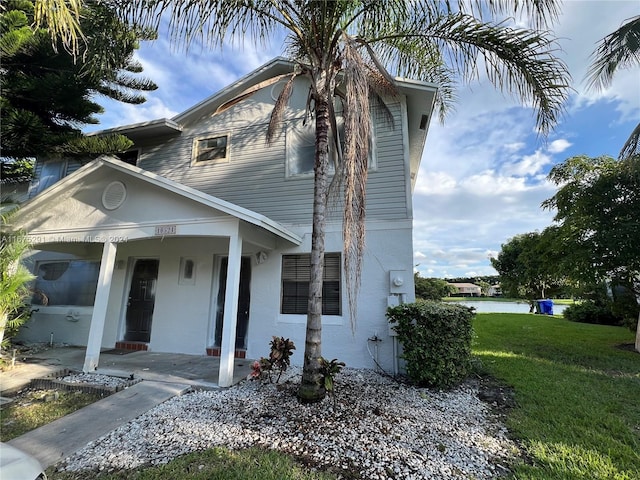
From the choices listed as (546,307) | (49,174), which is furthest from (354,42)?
Result: (546,307)

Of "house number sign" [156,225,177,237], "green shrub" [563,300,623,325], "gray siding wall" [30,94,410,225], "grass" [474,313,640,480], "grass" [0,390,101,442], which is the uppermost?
"gray siding wall" [30,94,410,225]

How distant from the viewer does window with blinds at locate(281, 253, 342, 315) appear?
7113mm

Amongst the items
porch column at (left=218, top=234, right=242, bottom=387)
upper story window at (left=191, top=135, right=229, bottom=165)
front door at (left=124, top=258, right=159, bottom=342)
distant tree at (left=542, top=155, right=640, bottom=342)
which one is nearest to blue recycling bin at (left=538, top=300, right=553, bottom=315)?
distant tree at (left=542, top=155, right=640, bottom=342)

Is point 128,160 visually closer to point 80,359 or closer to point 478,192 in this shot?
point 80,359

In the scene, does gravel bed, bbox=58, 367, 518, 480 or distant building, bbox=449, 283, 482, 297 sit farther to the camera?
distant building, bbox=449, 283, 482, 297

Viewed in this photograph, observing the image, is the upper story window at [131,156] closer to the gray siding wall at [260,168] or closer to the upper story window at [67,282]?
the gray siding wall at [260,168]

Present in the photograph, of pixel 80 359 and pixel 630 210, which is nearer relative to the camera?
pixel 80 359

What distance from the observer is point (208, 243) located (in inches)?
317

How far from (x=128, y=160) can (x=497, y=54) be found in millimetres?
10339

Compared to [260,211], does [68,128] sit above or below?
above

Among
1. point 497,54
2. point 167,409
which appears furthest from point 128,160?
point 497,54

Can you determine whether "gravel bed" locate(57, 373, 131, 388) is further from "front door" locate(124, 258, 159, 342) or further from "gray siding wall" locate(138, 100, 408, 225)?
"gray siding wall" locate(138, 100, 408, 225)

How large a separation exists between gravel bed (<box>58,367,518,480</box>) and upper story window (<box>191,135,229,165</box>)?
6237 mm

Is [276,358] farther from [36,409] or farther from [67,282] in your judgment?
[67,282]
